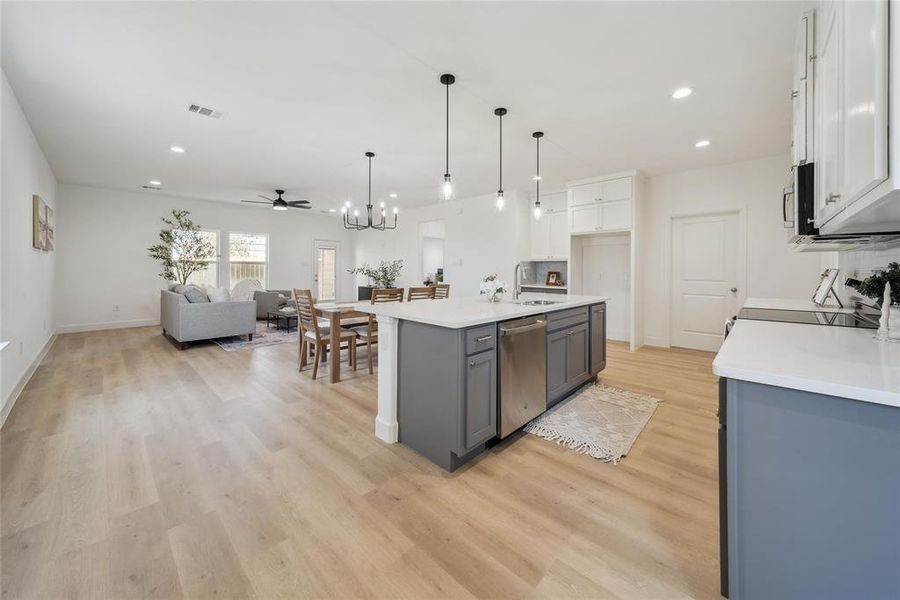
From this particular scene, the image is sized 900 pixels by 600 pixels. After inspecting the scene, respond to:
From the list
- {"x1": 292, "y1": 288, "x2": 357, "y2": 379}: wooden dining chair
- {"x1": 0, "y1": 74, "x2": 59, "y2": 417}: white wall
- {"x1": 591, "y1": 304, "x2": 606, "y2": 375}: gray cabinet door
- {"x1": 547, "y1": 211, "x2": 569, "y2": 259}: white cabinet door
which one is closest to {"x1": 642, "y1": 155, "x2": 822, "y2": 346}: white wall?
{"x1": 547, "y1": 211, "x2": 569, "y2": 259}: white cabinet door

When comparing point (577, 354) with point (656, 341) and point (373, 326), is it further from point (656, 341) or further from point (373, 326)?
point (656, 341)

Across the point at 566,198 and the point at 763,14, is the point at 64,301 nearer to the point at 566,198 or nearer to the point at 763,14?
the point at 566,198

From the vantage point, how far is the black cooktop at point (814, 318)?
1.75 metres

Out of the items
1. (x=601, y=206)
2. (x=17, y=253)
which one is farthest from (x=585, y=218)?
(x=17, y=253)

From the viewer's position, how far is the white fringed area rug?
2336mm

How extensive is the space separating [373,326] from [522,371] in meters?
2.19

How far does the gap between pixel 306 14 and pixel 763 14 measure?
265cm

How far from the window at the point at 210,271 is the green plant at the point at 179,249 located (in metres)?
0.33

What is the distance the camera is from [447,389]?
6.70 feet

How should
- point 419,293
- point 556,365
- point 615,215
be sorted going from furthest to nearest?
point 615,215
point 419,293
point 556,365

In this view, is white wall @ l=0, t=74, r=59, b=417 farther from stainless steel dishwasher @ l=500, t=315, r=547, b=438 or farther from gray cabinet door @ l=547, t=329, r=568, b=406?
gray cabinet door @ l=547, t=329, r=568, b=406

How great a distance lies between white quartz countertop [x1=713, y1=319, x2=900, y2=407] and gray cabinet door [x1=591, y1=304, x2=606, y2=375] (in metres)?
1.90

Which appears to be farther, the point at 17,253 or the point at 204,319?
the point at 204,319

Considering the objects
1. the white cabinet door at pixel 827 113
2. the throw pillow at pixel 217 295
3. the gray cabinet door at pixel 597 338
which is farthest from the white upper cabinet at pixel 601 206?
the throw pillow at pixel 217 295
